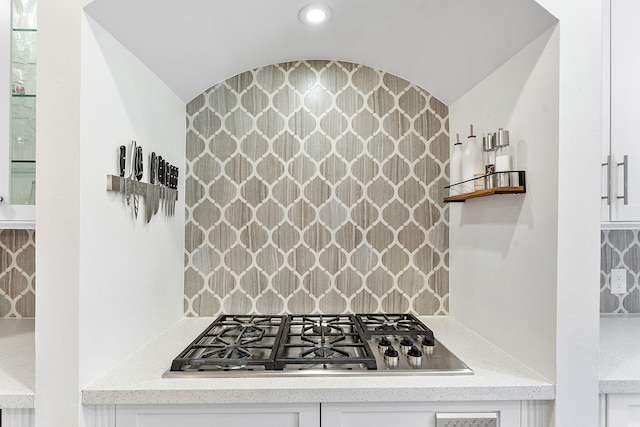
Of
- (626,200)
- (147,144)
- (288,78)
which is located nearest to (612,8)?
(626,200)

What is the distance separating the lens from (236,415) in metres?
1.16

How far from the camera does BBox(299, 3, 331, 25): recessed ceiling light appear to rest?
150 cm

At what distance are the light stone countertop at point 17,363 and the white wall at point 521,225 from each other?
1.48m

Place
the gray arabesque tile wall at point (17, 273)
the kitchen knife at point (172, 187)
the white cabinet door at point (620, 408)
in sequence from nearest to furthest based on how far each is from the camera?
the white cabinet door at point (620, 408), the kitchen knife at point (172, 187), the gray arabesque tile wall at point (17, 273)

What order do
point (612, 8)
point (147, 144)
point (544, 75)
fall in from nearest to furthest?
1. point (544, 75)
2. point (612, 8)
3. point (147, 144)

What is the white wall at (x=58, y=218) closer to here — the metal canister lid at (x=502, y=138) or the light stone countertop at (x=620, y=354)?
the metal canister lid at (x=502, y=138)

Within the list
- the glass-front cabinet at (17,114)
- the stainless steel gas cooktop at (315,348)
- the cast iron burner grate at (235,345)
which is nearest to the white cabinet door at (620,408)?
the stainless steel gas cooktop at (315,348)

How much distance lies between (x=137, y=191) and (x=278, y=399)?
858 millimetres

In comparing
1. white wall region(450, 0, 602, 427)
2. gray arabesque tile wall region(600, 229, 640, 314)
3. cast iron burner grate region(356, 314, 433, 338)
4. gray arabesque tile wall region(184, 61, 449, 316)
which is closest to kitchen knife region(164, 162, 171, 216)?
gray arabesque tile wall region(184, 61, 449, 316)

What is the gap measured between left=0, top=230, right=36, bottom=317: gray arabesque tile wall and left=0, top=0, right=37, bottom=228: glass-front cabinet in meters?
0.55

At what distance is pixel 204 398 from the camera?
44.5 inches

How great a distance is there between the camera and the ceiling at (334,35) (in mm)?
1293

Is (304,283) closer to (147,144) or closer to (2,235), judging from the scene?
(147,144)

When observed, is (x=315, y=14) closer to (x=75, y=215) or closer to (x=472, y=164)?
(x=472, y=164)
